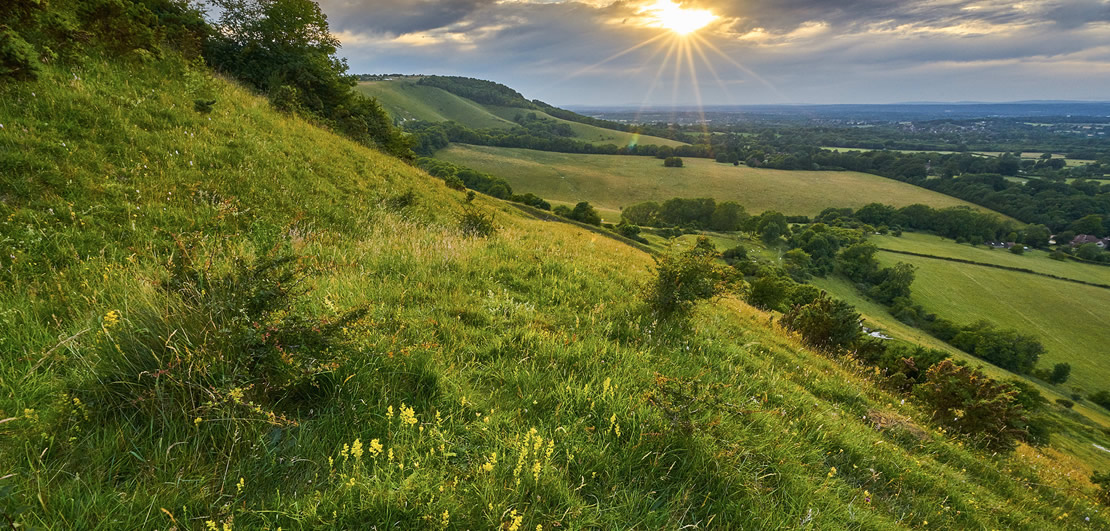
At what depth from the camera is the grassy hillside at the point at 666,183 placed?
124 metres

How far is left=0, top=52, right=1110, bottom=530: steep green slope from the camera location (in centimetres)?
241

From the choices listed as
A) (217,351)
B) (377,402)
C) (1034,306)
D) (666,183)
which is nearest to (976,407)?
(377,402)

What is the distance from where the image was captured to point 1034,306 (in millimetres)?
86812

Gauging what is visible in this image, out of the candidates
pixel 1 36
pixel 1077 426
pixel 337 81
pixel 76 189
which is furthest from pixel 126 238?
pixel 1077 426

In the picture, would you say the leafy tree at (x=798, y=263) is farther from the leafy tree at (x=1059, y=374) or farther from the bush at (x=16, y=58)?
the bush at (x=16, y=58)

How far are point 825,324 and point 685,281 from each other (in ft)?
30.9

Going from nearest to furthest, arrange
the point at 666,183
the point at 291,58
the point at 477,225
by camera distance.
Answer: the point at 477,225
the point at 291,58
the point at 666,183

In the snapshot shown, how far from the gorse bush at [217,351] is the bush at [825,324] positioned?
1373 centimetres

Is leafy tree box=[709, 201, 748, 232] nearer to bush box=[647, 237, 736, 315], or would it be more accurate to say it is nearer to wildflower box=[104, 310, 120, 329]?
bush box=[647, 237, 736, 315]

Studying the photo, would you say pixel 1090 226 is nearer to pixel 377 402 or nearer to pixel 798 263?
pixel 798 263

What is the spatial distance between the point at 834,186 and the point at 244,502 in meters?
187

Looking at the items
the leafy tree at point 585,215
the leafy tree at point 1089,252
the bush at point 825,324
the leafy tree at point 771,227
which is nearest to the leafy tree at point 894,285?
the leafy tree at point 771,227

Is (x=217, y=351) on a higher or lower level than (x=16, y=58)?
lower

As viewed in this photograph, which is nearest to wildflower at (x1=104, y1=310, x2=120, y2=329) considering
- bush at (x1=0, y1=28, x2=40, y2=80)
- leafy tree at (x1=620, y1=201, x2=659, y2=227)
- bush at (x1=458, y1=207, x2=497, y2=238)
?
bush at (x1=458, y1=207, x2=497, y2=238)
